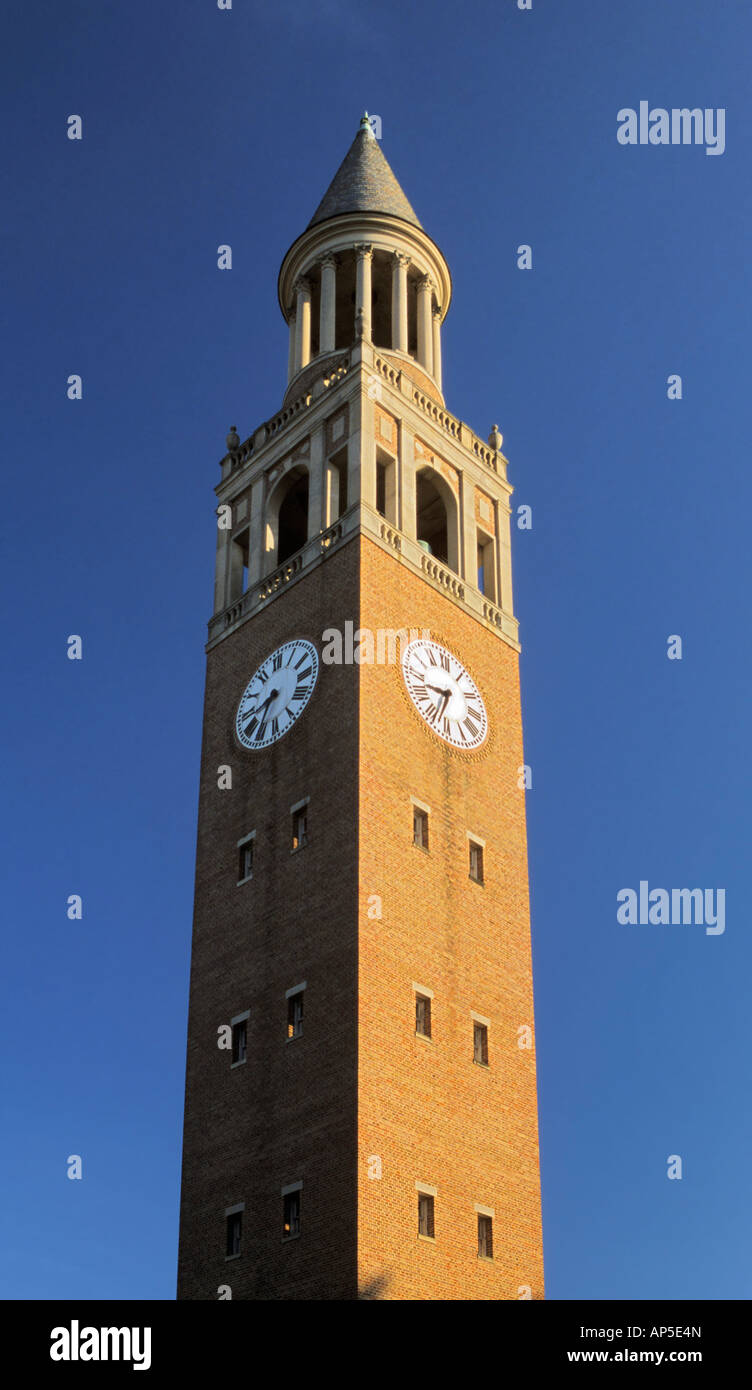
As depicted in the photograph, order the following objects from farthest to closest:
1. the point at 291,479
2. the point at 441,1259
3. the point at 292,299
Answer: the point at 292,299, the point at 291,479, the point at 441,1259

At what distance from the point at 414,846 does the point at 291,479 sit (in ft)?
52.6

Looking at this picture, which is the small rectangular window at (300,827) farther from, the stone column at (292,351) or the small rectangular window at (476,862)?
the stone column at (292,351)

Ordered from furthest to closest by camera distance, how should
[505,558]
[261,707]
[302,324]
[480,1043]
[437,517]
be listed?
[302,324] < [437,517] < [505,558] < [261,707] < [480,1043]

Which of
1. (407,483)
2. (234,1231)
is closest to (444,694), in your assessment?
(407,483)

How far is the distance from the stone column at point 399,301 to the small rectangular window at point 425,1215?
101 feet

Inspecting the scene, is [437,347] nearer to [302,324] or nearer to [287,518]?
[302,324]

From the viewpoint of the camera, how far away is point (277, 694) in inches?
1992

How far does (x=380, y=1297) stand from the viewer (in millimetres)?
38500

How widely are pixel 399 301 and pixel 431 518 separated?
8.09 meters
